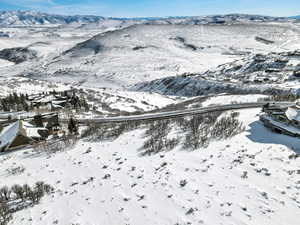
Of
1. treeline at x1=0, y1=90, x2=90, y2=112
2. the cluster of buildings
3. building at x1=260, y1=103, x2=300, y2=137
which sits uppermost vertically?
building at x1=260, y1=103, x2=300, y2=137

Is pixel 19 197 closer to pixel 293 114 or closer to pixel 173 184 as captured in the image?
pixel 173 184

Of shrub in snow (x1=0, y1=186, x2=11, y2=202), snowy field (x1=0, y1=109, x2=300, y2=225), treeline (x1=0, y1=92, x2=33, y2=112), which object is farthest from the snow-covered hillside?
shrub in snow (x1=0, y1=186, x2=11, y2=202)

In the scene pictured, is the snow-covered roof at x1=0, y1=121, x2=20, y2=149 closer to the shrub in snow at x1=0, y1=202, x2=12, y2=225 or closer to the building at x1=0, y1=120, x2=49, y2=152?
the building at x1=0, y1=120, x2=49, y2=152

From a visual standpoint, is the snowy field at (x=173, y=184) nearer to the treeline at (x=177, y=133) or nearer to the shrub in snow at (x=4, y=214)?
the shrub in snow at (x=4, y=214)

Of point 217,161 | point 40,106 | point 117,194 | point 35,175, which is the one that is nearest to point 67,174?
point 35,175

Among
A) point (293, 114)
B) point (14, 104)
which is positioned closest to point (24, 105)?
point (14, 104)
